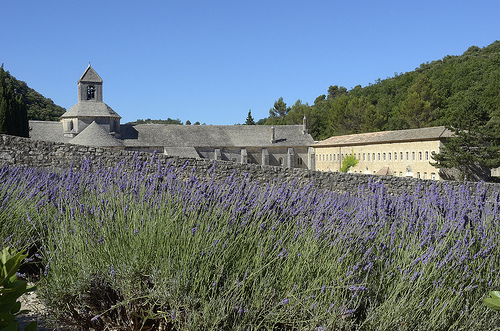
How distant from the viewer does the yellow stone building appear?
132ft

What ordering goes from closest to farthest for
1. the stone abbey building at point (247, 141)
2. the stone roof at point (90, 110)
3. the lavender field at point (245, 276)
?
the lavender field at point (245, 276) → the stone abbey building at point (247, 141) → the stone roof at point (90, 110)

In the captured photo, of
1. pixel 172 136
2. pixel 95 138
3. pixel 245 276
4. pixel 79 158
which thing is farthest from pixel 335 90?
pixel 245 276

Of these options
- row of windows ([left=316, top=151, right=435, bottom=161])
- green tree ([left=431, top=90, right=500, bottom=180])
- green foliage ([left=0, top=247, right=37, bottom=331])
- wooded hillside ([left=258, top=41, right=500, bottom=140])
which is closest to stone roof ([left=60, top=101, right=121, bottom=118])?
row of windows ([left=316, top=151, right=435, bottom=161])

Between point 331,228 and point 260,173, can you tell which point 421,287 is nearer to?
point 331,228

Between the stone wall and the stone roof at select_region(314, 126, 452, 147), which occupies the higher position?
the stone roof at select_region(314, 126, 452, 147)

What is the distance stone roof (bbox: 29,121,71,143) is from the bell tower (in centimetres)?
430

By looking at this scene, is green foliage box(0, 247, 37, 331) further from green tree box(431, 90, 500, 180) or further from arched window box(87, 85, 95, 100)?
arched window box(87, 85, 95, 100)

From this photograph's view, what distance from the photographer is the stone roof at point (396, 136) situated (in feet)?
132

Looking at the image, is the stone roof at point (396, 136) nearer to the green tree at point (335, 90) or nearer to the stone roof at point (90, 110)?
the stone roof at point (90, 110)

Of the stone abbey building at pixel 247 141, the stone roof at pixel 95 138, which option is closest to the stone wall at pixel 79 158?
the stone abbey building at pixel 247 141

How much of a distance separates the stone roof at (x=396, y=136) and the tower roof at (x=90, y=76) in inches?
1173

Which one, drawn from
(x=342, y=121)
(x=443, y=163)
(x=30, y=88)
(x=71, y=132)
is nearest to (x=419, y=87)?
(x=342, y=121)

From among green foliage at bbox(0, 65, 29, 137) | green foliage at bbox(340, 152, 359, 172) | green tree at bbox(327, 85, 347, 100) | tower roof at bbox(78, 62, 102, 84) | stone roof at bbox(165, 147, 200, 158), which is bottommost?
green foliage at bbox(340, 152, 359, 172)

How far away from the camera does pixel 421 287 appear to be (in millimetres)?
3178
